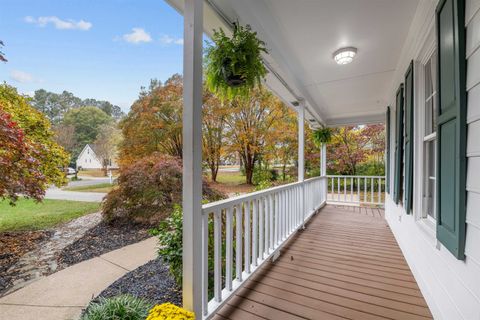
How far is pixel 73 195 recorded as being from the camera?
10.9 ft

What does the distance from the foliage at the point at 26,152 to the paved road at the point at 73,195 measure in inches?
17.4

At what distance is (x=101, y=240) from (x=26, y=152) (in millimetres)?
1758

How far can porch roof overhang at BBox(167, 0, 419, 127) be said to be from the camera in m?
1.90

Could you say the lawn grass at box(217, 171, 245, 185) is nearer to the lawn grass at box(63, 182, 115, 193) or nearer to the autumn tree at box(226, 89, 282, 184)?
the autumn tree at box(226, 89, 282, 184)

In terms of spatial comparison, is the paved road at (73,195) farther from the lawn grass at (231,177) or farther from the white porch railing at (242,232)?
the lawn grass at (231,177)

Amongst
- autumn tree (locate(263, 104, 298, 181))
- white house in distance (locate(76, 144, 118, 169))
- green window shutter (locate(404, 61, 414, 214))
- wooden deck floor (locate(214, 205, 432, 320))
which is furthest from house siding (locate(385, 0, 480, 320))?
autumn tree (locate(263, 104, 298, 181))

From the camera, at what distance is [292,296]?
2.01 meters

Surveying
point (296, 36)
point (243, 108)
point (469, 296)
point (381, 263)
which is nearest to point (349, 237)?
point (381, 263)

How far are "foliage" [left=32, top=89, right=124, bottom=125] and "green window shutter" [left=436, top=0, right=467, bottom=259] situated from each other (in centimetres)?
295

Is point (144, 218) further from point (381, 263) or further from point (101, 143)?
point (381, 263)

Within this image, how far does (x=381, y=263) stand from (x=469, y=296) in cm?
167

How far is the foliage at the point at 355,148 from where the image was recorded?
902 centimetres

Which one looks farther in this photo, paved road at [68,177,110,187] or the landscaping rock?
paved road at [68,177,110,187]

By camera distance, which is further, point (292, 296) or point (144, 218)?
point (144, 218)
